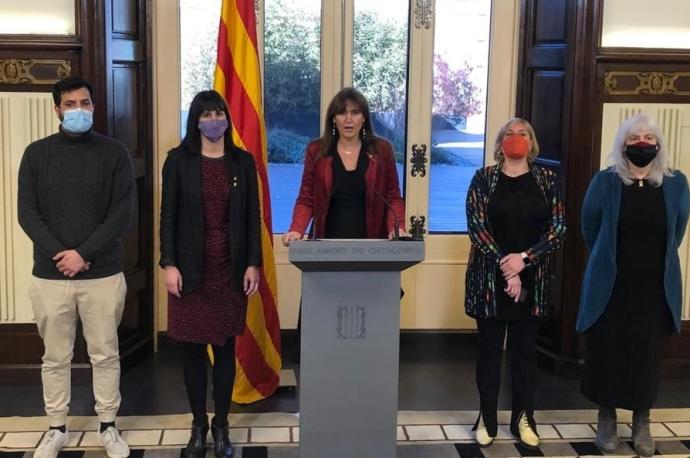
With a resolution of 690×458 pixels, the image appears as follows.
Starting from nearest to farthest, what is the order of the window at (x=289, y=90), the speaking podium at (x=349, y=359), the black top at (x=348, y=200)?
the speaking podium at (x=349, y=359) → the black top at (x=348, y=200) → the window at (x=289, y=90)

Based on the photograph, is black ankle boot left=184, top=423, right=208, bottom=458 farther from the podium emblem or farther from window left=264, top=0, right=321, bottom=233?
window left=264, top=0, right=321, bottom=233

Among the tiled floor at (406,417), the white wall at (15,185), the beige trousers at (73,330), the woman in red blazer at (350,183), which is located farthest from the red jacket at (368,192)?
the white wall at (15,185)

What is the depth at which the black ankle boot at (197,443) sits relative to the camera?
3.36m

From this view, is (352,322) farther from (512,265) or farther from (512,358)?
(512,358)

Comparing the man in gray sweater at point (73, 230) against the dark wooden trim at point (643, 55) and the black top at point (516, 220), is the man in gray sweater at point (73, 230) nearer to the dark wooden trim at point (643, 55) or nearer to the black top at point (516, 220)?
the black top at point (516, 220)

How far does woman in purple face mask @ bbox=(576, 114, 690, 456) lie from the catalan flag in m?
1.41

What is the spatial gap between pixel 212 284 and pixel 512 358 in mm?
1275

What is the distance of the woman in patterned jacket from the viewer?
133 inches

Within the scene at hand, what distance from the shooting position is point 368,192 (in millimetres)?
3459

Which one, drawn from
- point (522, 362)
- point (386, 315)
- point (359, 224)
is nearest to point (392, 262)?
point (386, 315)

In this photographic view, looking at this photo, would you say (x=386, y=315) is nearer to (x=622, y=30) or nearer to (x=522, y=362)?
(x=522, y=362)

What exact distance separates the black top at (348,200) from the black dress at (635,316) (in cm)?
104

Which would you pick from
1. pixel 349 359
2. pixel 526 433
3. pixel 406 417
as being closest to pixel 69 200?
pixel 349 359

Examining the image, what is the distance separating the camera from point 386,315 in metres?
3.05
